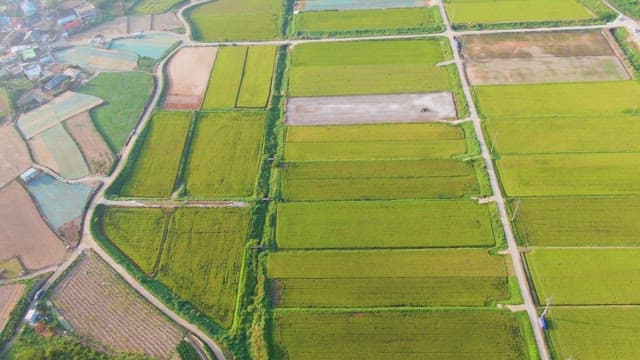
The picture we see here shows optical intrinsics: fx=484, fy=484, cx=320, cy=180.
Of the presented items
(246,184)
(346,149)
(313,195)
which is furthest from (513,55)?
(246,184)

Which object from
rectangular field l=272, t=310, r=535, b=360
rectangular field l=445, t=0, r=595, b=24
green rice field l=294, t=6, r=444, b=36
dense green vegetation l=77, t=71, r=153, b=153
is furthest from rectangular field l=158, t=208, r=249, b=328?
rectangular field l=445, t=0, r=595, b=24

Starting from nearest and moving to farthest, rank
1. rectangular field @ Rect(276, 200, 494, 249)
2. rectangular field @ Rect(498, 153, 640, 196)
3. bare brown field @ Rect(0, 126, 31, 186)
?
rectangular field @ Rect(276, 200, 494, 249), rectangular field @ Rect(498, 153, 640, 196), bare brown field @ Rect(0, 126, 31, 186)

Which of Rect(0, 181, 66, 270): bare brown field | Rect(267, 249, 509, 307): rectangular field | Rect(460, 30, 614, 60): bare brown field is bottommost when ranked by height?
Rect(0, 181, 66, 270): bare brown field

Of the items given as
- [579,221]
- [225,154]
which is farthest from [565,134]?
[225,154]

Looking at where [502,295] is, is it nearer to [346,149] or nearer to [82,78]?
[346,149]

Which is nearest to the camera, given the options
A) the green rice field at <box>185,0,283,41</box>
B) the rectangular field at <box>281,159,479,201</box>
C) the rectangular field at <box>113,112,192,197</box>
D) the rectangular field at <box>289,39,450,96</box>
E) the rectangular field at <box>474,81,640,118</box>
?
the rectangular field at <box>281,159,479,201</box>

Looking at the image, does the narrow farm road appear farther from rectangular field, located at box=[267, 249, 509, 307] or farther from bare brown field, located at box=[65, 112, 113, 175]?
bare brown field, located at box=[65, 112, 113, 175]

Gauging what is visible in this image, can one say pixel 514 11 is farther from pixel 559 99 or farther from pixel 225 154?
pixel 225 154
